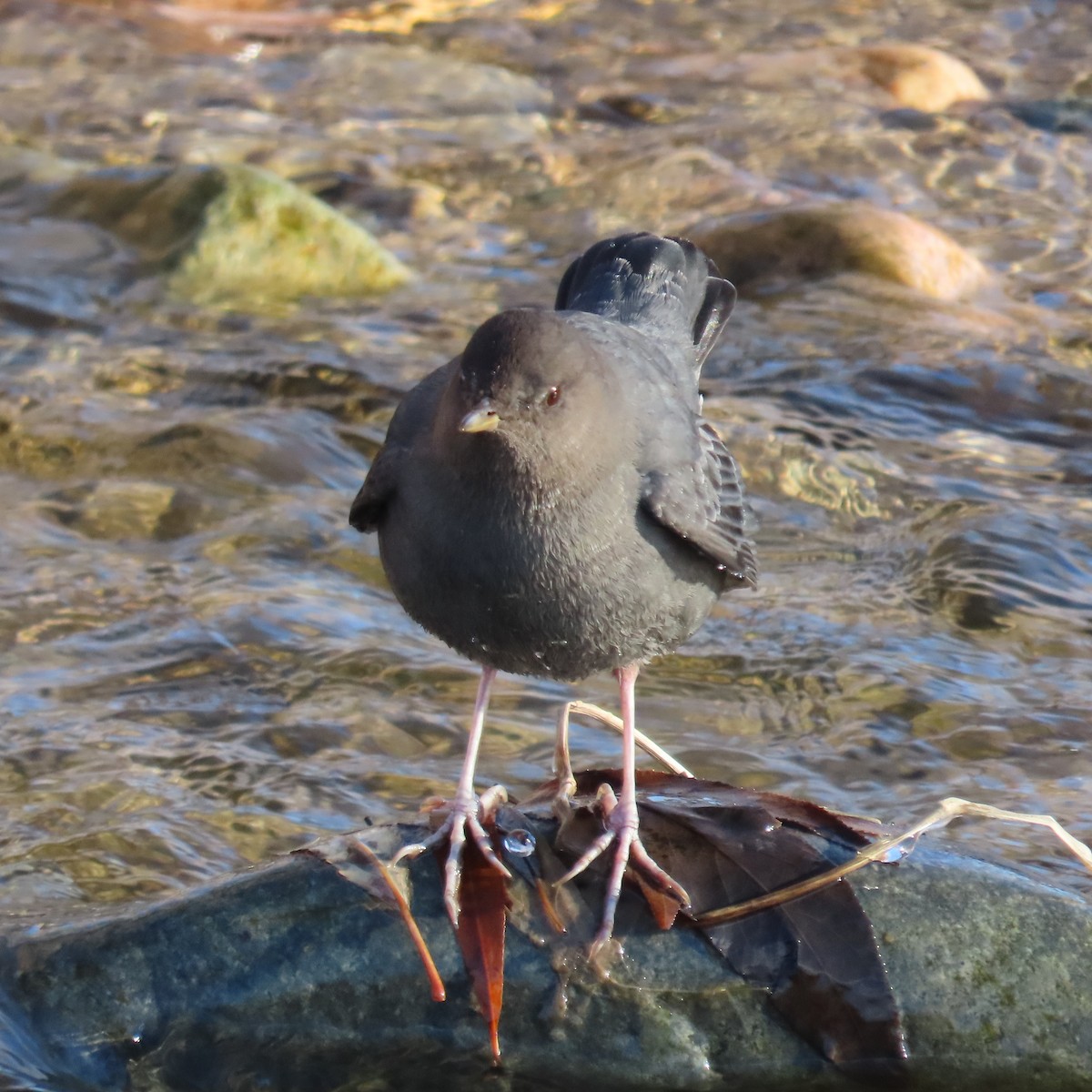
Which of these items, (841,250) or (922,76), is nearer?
(841,250)

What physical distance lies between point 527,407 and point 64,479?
11.7ft

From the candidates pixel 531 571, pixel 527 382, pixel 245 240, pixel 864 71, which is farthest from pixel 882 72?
pixel 531 571

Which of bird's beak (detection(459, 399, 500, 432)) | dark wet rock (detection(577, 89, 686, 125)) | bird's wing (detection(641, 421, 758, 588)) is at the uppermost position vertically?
bird's beak (detection(459, 399, 500, 432))

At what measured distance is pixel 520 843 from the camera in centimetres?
400

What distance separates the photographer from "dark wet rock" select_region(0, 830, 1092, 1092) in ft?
12.2

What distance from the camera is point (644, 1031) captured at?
3.75 metres

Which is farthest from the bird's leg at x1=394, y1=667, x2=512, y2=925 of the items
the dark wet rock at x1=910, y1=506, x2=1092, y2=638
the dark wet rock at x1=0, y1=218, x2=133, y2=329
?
the dark wet rock at x1=0, y1=218, x2=133, y2=329

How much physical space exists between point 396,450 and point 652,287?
1228mm

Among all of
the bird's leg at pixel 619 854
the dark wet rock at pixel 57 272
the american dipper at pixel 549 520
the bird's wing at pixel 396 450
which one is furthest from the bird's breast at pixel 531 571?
the dark wet rock at pixel 57 272

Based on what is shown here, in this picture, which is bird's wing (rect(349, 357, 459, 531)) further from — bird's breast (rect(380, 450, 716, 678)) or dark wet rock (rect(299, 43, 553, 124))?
dark wet rock (rect(299, 43, 553, 124))

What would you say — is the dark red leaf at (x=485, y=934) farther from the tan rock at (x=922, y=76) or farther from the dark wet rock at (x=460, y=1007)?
the tan rock at (x=922, y=76)

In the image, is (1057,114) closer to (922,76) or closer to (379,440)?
(922,76)

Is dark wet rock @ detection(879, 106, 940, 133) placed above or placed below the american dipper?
below

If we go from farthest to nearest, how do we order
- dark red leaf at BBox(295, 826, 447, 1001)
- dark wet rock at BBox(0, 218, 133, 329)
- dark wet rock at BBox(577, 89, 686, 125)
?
dark wet rock at BBox(577, 89, 686, 125) → dark wet rock at BBox(0, 218, 133, 329) → dark red leaf at BBox(295, 826, 447, 1001)
